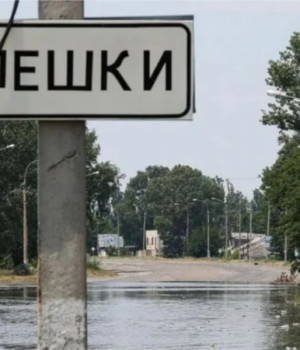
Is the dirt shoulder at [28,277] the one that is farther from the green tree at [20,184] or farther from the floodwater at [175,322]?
the floodwater at [175,322]

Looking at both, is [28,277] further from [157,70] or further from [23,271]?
[157,70]

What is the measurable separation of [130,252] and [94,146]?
80461mm

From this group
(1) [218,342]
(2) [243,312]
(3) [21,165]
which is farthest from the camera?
(3) [21,165]

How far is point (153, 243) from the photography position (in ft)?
565

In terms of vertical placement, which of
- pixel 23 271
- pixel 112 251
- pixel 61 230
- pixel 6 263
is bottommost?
pixel 23 271

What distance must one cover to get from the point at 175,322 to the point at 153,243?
147 m

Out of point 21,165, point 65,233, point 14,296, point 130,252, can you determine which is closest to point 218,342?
point 65,233

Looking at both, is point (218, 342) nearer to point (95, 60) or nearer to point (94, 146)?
point (95, 60)

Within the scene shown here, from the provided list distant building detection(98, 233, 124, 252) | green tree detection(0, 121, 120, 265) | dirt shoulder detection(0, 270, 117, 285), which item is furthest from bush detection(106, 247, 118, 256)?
dirt shoulder detection(0, 270, 117, 285)

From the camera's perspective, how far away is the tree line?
44.0 m

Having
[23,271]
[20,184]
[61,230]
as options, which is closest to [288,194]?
[23,271]

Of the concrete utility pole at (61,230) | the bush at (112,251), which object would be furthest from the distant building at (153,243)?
the concrete utility pole at (61,230)

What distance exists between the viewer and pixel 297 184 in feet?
134

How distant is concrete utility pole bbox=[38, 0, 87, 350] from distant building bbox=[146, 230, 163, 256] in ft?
526
